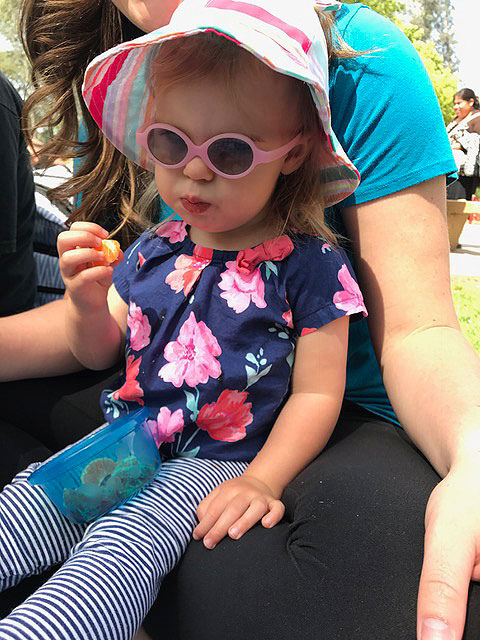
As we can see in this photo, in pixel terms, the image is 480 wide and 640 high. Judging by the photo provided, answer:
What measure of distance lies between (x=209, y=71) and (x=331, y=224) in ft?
1.67

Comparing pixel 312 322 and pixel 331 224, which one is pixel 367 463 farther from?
pixel 331 224

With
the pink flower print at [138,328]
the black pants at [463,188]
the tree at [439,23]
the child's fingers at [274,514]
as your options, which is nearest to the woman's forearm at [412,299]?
the child's fingers at [274,514]

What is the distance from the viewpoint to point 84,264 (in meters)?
1.56

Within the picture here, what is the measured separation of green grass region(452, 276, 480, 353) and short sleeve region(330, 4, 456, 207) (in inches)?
121

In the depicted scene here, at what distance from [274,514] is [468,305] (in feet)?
15.8

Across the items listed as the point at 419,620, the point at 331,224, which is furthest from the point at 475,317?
the point at 419,620

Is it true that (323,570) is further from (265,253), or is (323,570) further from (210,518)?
(265,253)

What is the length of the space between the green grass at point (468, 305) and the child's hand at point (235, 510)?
338 centimetres

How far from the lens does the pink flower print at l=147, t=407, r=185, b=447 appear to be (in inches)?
61.6

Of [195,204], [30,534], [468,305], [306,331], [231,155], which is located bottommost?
[468,305]

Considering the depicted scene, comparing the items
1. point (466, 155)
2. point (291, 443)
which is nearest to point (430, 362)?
point (291, 443)

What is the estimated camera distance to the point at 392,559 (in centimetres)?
113

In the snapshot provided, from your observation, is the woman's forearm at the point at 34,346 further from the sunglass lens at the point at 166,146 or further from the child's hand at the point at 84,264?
the sunglass lens at the point at 166,146

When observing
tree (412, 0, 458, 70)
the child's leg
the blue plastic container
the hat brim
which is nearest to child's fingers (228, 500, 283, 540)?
the blue plastic container
